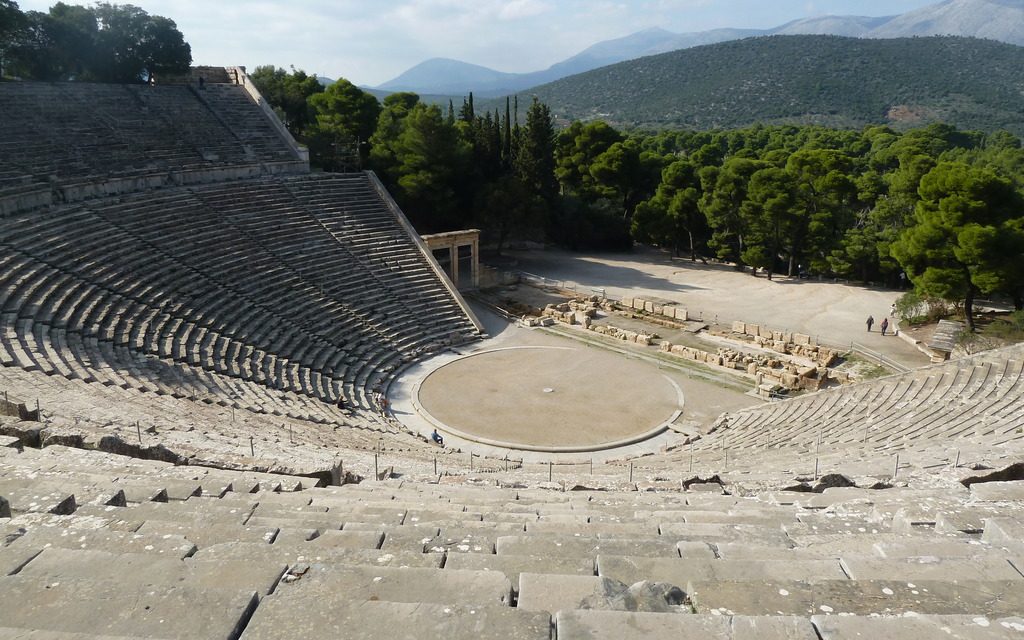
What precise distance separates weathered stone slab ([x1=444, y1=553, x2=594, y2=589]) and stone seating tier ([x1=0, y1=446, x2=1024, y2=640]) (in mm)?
18

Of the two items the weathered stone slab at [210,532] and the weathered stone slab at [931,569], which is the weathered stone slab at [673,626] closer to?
the weathered stone slab at [931,569]

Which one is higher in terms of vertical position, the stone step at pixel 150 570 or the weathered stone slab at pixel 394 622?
the weathered stone slab at pixel 394 622

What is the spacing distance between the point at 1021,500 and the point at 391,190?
110 ft

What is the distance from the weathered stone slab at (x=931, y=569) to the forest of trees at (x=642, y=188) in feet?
76.3

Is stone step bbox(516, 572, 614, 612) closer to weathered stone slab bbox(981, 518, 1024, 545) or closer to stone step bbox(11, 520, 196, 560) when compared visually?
stone step bbox(11, 520, 196, 560)

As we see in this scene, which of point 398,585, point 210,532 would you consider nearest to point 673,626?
point 398,585

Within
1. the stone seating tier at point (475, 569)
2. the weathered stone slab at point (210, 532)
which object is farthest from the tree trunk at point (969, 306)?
the weathered stone slab at point (210, 532)

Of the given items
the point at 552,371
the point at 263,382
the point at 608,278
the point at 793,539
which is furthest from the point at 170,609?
the point at 608,278

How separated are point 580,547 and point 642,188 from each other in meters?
42.1

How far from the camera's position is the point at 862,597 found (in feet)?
10.5

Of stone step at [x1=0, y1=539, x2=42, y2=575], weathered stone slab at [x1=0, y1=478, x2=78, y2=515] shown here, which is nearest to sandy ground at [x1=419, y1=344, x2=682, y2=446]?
weathered stone slab at [x1=0, y1=478, x2=78, y2=515]

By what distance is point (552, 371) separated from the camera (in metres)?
22.0

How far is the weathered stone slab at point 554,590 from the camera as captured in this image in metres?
3.29

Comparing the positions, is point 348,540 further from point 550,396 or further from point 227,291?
point 227,291
